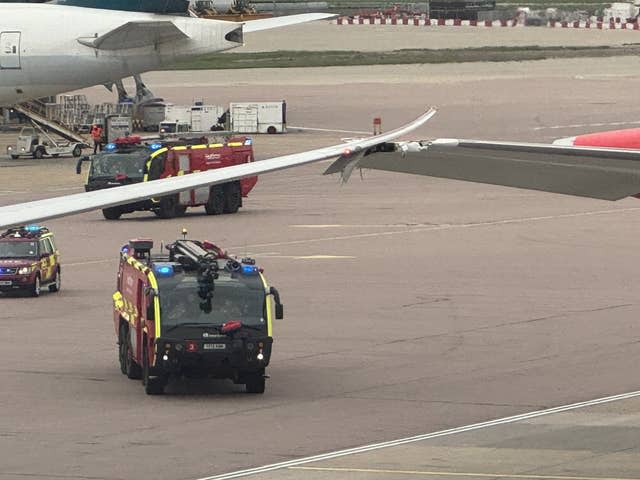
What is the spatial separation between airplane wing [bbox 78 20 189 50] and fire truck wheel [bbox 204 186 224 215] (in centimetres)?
1705

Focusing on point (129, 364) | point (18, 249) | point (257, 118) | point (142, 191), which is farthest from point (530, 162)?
point (257, 118)

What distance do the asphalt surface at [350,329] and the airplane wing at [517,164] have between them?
4202 mm

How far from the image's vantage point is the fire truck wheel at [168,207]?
2351 inches

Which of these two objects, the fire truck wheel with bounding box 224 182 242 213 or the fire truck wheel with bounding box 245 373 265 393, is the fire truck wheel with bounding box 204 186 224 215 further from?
the fire truck wheel with bounding box 245 373 265 393

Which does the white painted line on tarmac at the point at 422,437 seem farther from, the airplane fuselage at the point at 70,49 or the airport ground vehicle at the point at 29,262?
the airplane fuselage at the point at 70,49

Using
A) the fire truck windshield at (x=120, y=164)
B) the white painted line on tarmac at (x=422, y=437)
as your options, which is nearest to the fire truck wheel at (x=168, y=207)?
the fire truck windshield at (x=120, y=164)

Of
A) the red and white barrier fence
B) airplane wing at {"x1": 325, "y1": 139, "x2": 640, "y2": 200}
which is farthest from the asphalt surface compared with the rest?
the red and white barrier fence

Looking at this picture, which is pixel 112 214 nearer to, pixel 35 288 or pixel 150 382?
pixel 35 288

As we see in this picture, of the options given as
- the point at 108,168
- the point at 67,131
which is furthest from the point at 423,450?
the point at 67,131

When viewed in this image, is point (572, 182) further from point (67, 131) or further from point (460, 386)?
point (67, 131)

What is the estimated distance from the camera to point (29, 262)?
42.3 metres

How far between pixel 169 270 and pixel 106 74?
49741 mm

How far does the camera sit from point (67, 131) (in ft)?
278

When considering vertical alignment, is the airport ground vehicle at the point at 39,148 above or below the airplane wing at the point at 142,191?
below
